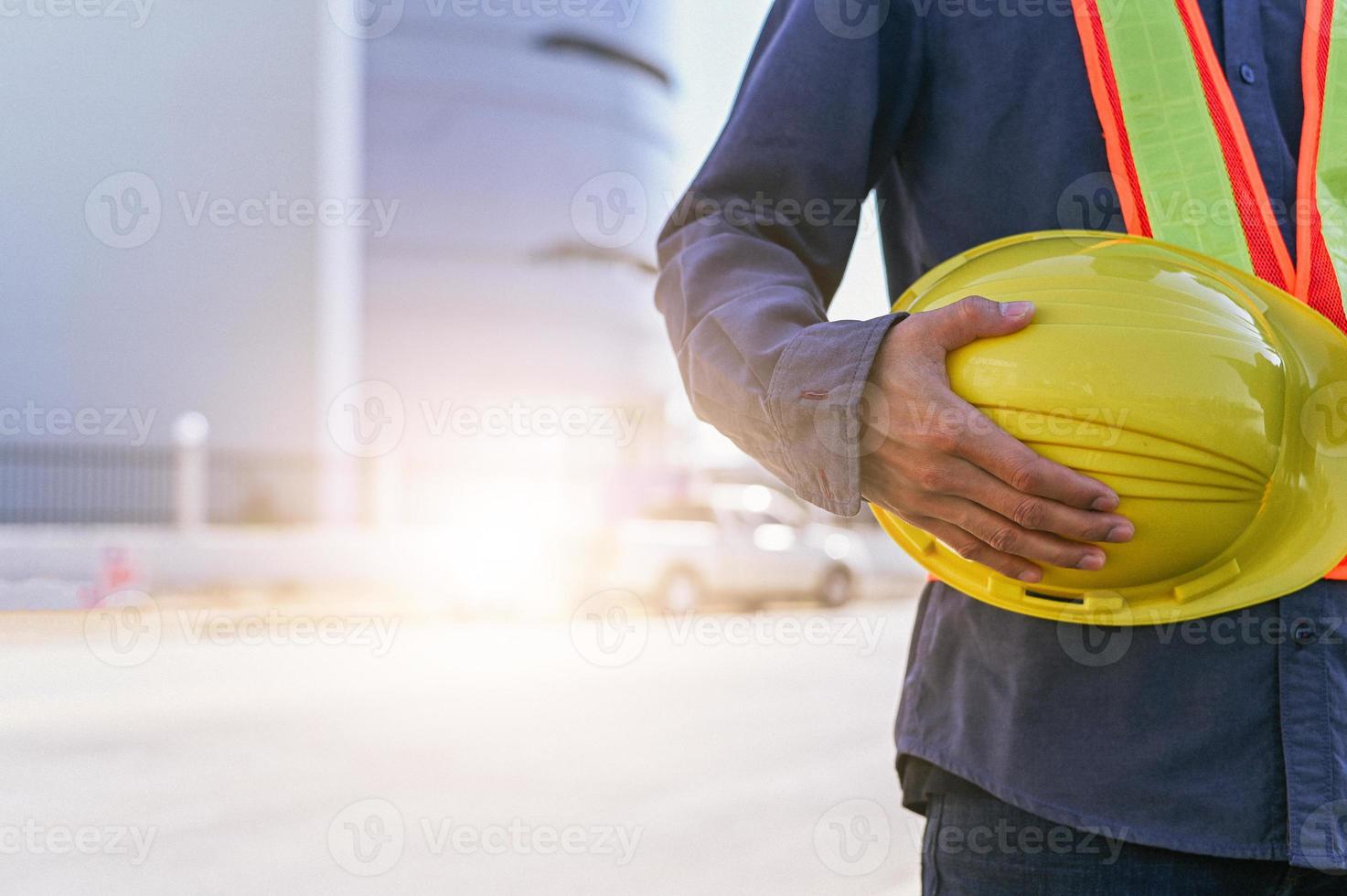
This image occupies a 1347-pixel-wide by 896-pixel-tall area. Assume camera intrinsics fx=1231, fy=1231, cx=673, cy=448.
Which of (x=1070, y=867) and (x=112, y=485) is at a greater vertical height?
(x=112, y=485)

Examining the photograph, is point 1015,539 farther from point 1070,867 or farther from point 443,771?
point 443,771

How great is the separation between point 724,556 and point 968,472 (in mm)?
13234

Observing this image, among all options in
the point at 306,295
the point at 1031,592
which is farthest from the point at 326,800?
the point at 306,295

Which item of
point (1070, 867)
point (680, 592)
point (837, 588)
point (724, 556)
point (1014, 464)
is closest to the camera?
point (1014, 464)

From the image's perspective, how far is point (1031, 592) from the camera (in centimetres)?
128

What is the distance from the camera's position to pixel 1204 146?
1.29 metres

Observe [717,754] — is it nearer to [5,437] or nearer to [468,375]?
[5,437]

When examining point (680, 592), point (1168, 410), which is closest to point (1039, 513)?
point (1168, 410)

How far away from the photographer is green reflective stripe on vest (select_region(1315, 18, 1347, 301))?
1272mm

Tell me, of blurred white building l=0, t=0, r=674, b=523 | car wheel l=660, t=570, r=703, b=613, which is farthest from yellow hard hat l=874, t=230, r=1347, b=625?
blurred white building l=0, t=0, r=674, b=523

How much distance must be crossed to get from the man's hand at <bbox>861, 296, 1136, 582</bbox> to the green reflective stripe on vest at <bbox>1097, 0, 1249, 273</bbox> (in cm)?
30

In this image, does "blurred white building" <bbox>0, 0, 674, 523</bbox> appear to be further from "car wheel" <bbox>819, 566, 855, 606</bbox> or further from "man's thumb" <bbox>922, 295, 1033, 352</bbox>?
"man's thumb" <bbox>922, 295, 1033, 352</bbox>

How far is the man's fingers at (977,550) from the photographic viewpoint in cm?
112

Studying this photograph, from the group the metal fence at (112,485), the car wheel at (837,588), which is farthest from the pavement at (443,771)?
the car wheel at (837,588)
